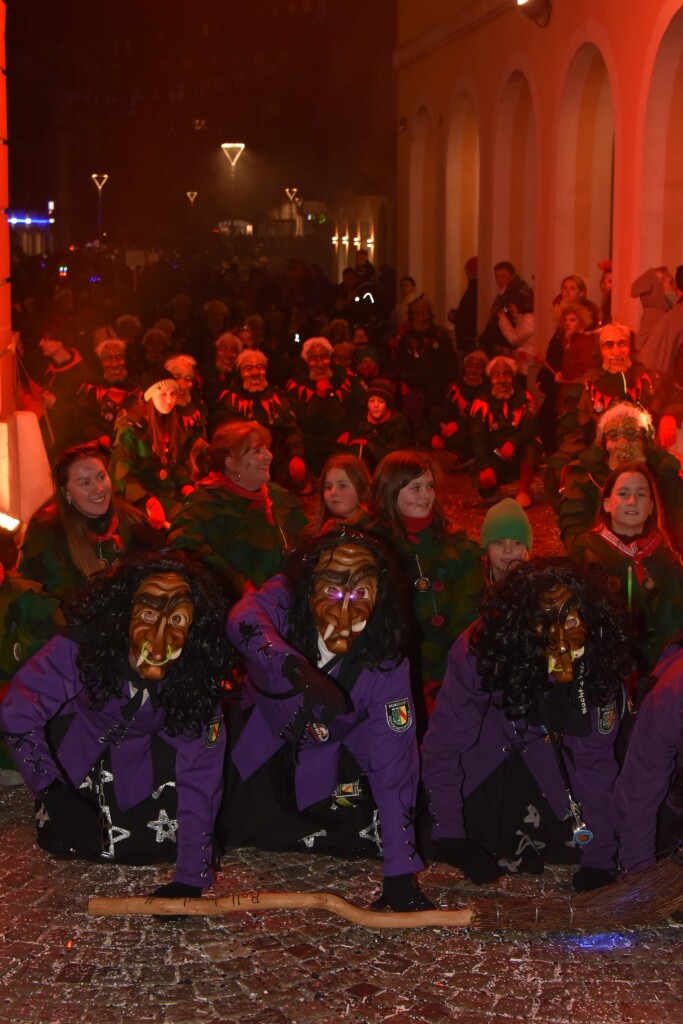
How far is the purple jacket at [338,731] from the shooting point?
5.41 m

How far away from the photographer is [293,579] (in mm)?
5711

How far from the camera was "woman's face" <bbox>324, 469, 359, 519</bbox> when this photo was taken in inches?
299

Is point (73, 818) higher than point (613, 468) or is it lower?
lower

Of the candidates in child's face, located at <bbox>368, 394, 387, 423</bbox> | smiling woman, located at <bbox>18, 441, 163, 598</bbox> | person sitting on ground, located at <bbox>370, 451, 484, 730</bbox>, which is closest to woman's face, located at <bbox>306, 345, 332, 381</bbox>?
child's face, located at <bbox>368, 394, 387, 423</bbox>

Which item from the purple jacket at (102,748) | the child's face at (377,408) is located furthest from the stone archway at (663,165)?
the purple jacket at (102,748)

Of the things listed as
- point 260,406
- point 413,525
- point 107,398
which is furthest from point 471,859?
point 260,406

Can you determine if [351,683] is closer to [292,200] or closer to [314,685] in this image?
[314,685]

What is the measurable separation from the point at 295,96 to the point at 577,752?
1944 inches

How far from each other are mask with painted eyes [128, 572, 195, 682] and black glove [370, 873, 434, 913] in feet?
3.45

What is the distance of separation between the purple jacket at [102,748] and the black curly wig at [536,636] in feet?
3.31

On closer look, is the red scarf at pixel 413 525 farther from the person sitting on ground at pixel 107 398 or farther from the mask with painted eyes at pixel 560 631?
the person sitting on ground at pixel 107 398

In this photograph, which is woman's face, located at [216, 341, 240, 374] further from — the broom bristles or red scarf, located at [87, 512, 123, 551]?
the broom bristles

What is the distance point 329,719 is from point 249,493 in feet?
8.56

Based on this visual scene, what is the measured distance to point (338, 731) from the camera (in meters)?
5.73
